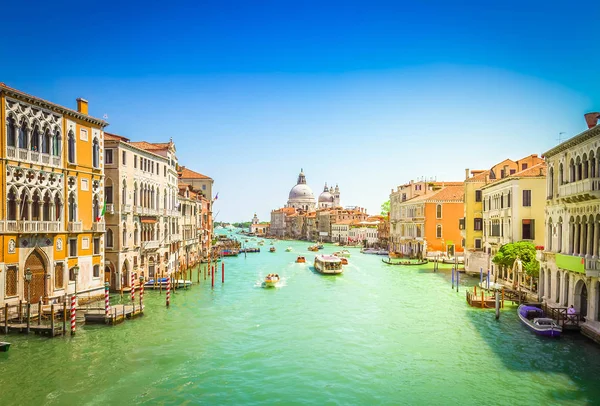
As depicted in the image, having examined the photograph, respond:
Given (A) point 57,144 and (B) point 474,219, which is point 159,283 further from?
(B) point 474,219

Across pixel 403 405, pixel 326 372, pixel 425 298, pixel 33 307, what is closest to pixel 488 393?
pixel 403 405

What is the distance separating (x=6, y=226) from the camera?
18.0 meters

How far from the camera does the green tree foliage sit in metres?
23.2

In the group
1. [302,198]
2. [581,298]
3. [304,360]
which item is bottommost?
[304,360]

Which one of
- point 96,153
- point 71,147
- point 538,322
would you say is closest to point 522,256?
point 538,322

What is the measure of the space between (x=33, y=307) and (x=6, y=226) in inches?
133

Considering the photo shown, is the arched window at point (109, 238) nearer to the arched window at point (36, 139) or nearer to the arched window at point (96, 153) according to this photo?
the arched window at point (96, 153)

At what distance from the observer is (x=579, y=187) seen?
17312mm

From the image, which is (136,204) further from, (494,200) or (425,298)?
(494,200)

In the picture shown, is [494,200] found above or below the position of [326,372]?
above

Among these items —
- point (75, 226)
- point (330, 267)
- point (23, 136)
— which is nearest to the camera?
point (23, 136)

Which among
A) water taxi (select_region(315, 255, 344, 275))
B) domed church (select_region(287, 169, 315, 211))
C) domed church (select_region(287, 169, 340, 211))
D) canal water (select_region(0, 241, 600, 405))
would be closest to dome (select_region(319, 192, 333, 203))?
domed church (select_region(287, 169, 340, 211))

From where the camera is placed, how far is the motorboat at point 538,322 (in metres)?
17.0

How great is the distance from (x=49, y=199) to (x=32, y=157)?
1895 millimetres
